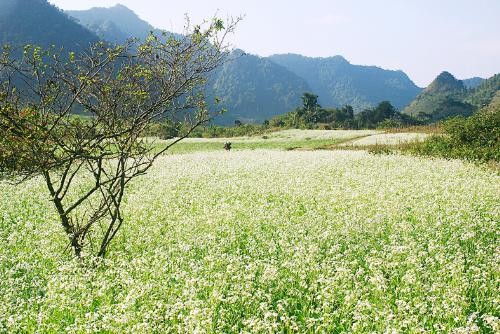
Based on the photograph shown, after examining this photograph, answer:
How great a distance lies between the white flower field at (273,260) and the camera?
7.33 m

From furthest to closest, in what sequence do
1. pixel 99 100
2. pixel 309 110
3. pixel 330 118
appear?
pixel 330 118, pixel 309 110, pixel 99 100

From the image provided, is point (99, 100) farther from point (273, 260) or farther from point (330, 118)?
point (330, 118)

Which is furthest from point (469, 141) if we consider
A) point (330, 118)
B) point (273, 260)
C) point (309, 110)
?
point (330, 118)

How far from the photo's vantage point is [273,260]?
1001cm

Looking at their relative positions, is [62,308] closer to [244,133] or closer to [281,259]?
[281,259]

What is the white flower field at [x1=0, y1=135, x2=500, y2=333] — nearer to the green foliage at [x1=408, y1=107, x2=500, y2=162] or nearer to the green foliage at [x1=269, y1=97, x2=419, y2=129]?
the green foliage at [x1=408, y1=107, x2=500, y2=162]

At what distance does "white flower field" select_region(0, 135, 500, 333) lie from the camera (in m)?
7.33

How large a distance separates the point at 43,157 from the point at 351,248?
737 cm

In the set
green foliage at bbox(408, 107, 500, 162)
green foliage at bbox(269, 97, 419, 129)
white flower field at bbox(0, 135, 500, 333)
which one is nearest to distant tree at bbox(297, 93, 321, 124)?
green foliage at bbox(269, 97, 419, 129)

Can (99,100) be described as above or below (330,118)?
below

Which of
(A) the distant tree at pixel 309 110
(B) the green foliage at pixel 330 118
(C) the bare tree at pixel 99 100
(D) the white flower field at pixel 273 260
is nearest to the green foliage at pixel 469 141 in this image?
(D) the white flower field at pixel 273 260

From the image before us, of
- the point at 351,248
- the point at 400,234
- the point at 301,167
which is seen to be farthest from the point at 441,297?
the point at 301,167

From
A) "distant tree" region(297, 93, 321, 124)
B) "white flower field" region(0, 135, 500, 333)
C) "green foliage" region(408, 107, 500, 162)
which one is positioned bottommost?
"white flower field" region(0, 135, 500, 333)

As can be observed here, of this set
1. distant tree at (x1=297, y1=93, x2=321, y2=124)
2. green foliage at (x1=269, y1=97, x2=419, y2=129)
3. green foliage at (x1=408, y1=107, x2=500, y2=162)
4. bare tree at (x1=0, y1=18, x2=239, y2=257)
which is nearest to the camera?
bare tree at (x1=0, y1=18, x2=239, y2=257)
